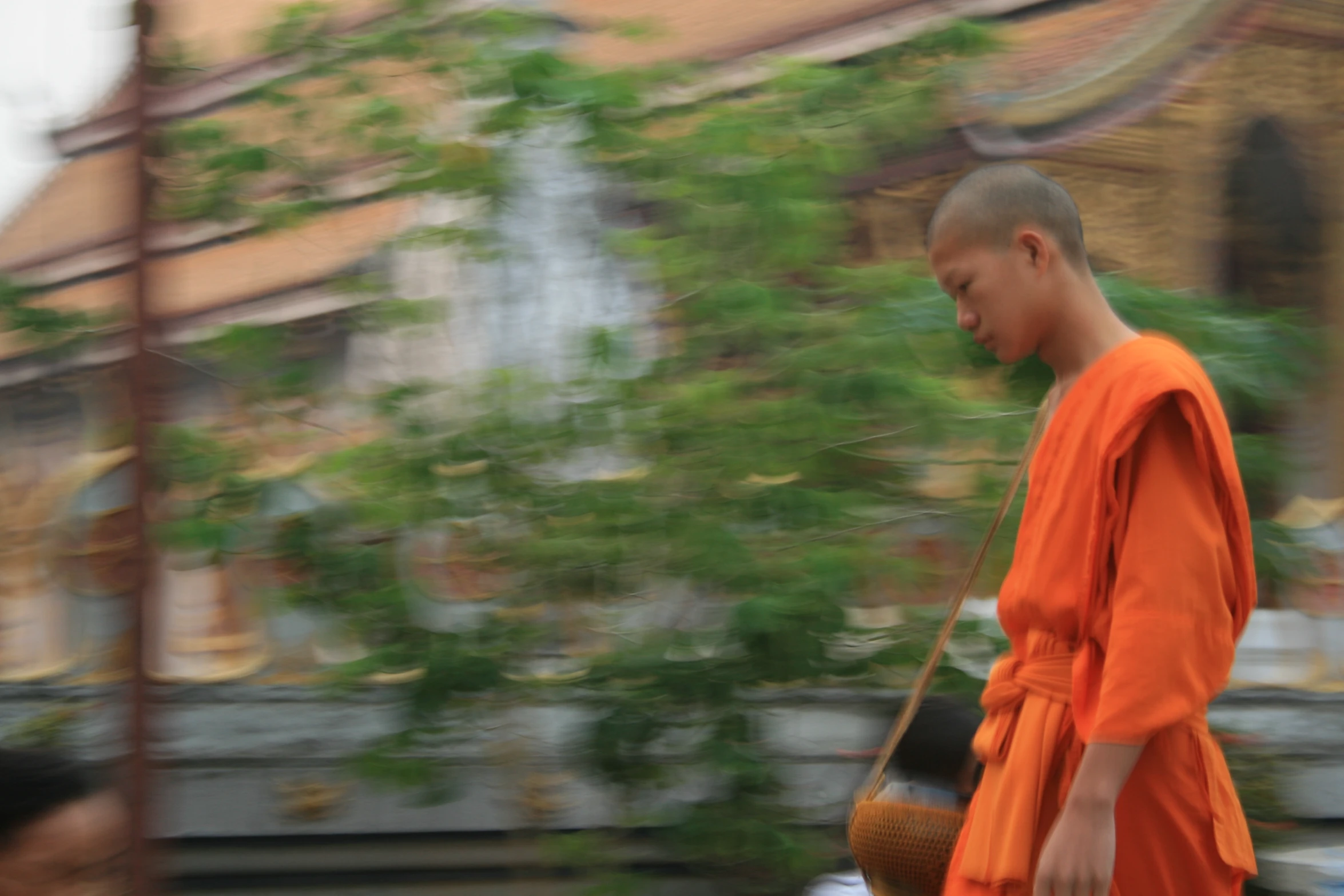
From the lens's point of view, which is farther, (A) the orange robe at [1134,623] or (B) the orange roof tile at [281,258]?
(B) the orange roof tile at [281,258]

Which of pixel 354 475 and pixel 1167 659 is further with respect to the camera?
pixel 354 475

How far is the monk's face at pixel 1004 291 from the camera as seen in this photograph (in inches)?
69.6

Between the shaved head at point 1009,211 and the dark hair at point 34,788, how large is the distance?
150 centimetres

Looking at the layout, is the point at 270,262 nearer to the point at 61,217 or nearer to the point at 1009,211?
the point at 61,217

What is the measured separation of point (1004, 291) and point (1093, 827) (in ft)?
2.18

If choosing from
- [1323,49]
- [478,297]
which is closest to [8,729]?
[478,297]

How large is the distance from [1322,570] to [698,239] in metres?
2.75

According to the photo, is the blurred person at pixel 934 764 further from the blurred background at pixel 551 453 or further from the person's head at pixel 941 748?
the blurred background at pixel 551 453

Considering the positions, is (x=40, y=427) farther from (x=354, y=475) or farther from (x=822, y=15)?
(x=822, y=15)

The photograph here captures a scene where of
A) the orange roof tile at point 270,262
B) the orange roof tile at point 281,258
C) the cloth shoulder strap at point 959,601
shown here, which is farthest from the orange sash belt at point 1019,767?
the orange roof tile at point 281,258

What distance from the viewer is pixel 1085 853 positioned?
1.52 metres

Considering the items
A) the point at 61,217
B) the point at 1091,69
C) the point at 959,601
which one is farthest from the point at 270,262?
the point at 959,601

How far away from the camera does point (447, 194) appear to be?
10.7 ft

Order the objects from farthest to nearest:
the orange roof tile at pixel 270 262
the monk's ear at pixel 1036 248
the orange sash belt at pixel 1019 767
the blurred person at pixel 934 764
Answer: the orange roof tile at pixel 270 262 < the blurred person at pixel 934 764 < the monk's ear at pixel 1036 248 < the orange sash belt at pixel 1019 767
